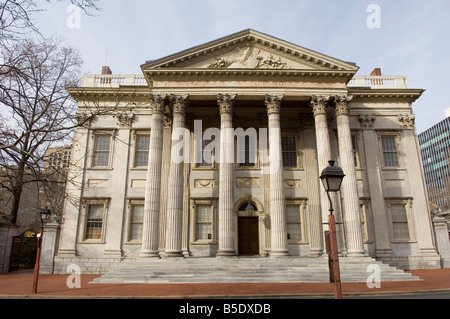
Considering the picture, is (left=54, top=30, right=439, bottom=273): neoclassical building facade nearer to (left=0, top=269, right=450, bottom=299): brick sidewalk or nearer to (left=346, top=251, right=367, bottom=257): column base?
(left=346, top=251, right=367, bottom=257): column base

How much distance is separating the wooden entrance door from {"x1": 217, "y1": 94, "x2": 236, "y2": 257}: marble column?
3618 mm

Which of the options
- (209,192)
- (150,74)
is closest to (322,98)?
(209,192)

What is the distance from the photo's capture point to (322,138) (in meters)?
21.5

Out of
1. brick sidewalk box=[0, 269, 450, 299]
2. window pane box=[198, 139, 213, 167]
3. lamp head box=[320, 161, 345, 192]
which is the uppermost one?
window pane box=[198, 139, 213, 167]

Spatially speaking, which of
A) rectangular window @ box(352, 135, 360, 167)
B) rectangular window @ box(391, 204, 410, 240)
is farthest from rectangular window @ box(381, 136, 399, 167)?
rectangular window @ box(391, 204, 410, 240)

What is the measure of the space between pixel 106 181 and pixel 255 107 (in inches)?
476

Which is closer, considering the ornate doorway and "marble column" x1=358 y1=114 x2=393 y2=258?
the ornate doorway

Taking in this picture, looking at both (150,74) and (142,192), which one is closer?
(150,74)

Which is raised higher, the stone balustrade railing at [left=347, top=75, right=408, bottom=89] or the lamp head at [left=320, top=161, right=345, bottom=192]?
the stone balustrade railing at [left=347, top=75, right=408, bottom=89]

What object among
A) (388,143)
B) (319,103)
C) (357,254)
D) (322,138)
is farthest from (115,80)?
(388,143)

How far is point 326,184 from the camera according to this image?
333 inches

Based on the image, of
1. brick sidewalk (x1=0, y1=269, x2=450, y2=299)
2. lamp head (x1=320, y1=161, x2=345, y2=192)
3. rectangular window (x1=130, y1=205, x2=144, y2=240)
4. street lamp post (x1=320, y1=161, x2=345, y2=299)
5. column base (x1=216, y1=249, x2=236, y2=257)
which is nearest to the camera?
street lamp post (x1=320, y1=161, x2=345, y2=299)

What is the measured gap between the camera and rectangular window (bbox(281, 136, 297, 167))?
2480 centimetres

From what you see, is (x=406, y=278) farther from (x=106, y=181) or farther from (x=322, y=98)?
(x=106, y=181)
